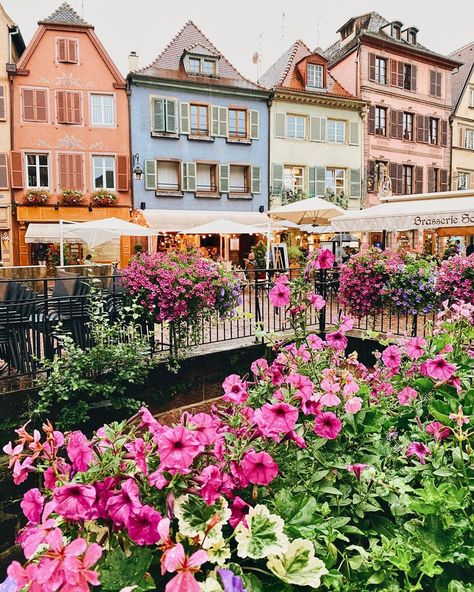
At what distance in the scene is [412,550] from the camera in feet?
4.25

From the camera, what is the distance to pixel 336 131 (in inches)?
956

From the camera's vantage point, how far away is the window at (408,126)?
85.5ft

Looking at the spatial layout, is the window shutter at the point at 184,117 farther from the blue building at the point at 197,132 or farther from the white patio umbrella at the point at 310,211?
the white patio umbrella at the point at 310,211

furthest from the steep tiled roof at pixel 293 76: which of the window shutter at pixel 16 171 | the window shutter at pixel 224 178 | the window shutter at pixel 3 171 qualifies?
the window shutter at pixel 3 171

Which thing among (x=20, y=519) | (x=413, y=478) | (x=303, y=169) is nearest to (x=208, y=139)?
(x=303, y=169)

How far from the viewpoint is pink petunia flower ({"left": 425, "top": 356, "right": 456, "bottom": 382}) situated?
6.52 ft

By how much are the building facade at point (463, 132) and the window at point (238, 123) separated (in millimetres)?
12976

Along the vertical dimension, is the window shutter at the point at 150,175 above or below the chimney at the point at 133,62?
below

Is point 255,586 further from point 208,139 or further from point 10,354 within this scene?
point 208,139

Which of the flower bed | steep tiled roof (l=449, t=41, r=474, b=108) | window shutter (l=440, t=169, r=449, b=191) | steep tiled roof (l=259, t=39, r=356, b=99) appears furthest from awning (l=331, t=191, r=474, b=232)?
steep tiled roof (l=449, t=41, r=474, b=108)

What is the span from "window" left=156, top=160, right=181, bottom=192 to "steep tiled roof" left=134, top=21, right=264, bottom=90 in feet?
11.8

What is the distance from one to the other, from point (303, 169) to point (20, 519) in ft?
69.2

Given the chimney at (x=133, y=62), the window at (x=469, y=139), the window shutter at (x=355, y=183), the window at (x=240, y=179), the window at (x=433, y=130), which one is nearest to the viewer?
the chimney at (x=133, y=62)

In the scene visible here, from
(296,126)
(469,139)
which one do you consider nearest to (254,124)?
(296,126)
